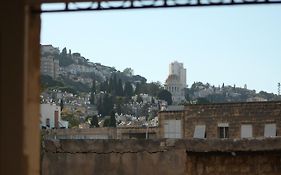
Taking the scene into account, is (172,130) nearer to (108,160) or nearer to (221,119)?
(221,119)

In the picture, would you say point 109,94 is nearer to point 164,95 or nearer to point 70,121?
point 164,95

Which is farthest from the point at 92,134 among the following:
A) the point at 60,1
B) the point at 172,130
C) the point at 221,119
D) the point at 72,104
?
the point at 72,104

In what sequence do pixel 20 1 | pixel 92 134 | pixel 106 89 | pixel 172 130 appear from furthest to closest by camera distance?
pixel 106 89 < pixel 92 134 < pixel 172 130 < pixel 20 1

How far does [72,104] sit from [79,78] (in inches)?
1395

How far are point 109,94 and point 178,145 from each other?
125m

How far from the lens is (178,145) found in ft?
34.9

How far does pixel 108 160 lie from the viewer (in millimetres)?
10680

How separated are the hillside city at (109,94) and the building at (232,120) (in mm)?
47683

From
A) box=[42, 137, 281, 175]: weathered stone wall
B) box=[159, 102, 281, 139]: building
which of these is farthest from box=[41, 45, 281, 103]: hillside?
box=[42, 137, 281, 175]: weathered stone wall

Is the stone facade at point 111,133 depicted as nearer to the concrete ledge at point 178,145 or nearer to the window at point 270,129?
the window at point 270,129

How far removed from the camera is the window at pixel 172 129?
1660 inches

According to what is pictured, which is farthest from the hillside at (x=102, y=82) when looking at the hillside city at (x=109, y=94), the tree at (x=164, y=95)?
the tree at (x=164, y=95)

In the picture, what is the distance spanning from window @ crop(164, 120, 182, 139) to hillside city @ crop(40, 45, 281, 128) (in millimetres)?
44651

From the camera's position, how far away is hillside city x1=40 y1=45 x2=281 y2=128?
115m
